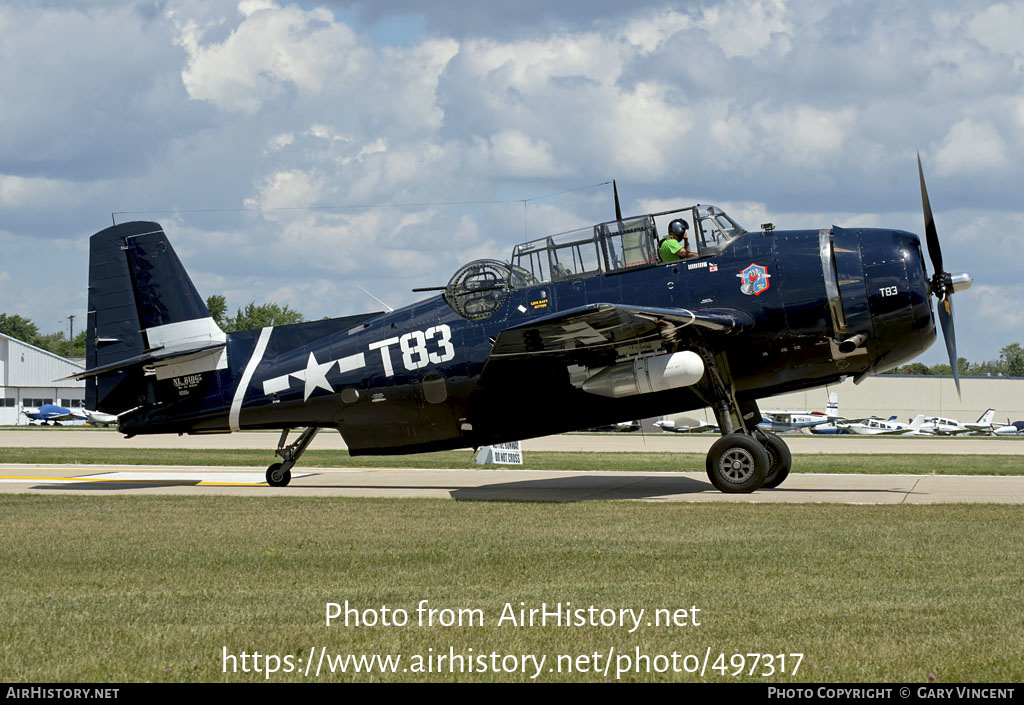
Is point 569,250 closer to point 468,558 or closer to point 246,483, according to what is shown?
point 468,558

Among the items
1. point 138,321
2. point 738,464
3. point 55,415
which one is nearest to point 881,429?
point 738,464

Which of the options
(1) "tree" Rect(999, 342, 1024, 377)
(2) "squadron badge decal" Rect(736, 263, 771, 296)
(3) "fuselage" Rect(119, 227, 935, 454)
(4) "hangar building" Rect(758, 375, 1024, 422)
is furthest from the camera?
(1) "tree" Rect(999, 342, 1024, 377)

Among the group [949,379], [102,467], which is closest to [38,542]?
[102,467]

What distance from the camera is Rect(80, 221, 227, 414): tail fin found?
66.5 ft

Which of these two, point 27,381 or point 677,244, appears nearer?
point 677,244

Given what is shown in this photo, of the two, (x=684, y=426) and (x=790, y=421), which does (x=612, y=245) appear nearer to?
(x=684, y=426)

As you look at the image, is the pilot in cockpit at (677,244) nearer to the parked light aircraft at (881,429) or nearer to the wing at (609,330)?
the wing at (609,330)

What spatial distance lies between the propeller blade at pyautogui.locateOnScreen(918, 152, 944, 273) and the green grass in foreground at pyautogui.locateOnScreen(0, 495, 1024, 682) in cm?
429

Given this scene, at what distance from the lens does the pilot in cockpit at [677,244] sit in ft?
56.5

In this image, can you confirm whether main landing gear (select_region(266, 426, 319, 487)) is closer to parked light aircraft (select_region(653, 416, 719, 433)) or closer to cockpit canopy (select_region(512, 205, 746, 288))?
cockpit canopy (select_region(512, 205, 746, 288))

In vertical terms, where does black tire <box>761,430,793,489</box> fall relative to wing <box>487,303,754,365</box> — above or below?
below

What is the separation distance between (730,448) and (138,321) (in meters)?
12.3

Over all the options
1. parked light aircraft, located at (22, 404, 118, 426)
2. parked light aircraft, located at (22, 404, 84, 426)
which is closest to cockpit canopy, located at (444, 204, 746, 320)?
parked light aircraft, located at (22, 404, 118, 426)

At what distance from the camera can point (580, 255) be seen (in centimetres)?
1770
